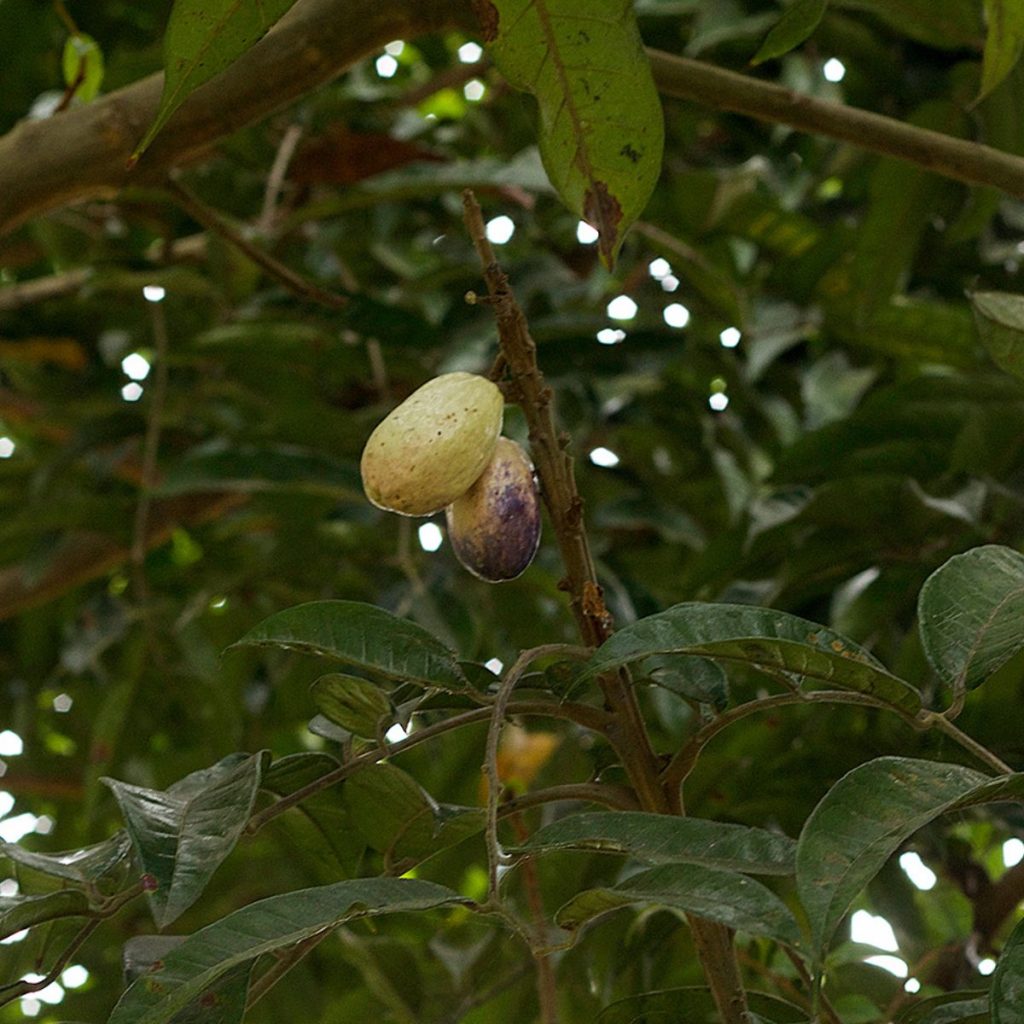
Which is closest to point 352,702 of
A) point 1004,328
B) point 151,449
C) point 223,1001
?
point 223,1001

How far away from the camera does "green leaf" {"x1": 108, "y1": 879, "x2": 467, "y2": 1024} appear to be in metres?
0.46

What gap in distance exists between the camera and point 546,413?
61 cm

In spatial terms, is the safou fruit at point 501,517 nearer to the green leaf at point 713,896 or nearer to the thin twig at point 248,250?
the green leaf at point 713,896

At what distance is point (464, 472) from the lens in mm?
673

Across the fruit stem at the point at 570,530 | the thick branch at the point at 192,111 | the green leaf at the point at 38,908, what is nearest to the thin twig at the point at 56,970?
the green leaf at the point at 38,908

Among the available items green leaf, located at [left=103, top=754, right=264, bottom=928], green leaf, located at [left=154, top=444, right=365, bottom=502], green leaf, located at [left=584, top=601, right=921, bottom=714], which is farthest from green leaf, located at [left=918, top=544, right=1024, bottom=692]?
green leaf, located at [left=154, top=444, right=365, bottom=502]

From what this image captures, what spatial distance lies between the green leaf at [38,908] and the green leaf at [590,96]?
0.34 m

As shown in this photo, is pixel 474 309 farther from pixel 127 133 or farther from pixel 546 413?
pixel 546 413

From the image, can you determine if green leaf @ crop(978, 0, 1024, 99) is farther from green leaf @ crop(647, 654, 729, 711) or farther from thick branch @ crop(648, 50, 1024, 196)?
green leaf @ crop(647, 654, 729, 711)

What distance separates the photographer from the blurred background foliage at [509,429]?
1.07m

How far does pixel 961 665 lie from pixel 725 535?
1.85ft

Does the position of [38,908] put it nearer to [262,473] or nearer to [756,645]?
[756,645]

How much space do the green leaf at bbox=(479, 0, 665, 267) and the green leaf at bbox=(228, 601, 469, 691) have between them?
0.61 ft

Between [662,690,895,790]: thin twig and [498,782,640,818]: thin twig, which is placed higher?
[662,690,895,790]: thin twig
